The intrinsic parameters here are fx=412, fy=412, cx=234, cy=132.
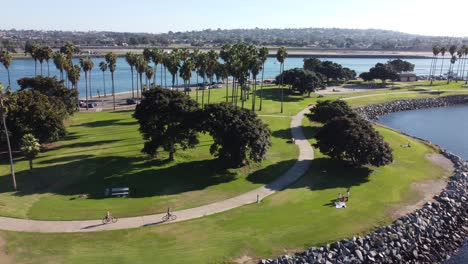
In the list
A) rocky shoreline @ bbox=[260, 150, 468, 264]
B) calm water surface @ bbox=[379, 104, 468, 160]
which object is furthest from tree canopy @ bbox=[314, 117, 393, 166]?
calm water surface @ bbox=[379, 104, 468, 160]

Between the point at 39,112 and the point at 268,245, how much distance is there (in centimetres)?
4189

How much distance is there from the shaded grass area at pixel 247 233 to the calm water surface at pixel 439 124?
1422 inches

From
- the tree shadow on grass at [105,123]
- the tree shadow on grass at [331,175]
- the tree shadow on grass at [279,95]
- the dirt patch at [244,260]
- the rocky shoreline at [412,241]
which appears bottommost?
the rocky shoreline at [412,241]

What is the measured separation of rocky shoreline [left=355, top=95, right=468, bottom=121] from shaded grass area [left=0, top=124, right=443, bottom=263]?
61.0m

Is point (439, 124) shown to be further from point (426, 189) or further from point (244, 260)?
point (244, 260)

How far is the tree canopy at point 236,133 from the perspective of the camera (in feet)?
181

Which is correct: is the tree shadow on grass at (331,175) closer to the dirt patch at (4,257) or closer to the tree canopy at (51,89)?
the dirt patch at (4,257)

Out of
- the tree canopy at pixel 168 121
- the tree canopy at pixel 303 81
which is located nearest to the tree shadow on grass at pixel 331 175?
the tree canopy at pixel 168 121

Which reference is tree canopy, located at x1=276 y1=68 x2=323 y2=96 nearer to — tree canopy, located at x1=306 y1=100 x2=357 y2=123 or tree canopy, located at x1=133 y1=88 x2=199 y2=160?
tree canopy, located at x1=306 y1=100 x2=357 y2=123

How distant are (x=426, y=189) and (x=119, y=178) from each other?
4068 cm

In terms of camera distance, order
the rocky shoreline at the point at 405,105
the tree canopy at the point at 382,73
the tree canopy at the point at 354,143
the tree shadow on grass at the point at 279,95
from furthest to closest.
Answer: the tree canopy at the point at 382,73 → the tree shadow on grass at the point at 279,95 → the rocky shoreline at the point at 405,105 → the tree canopy at the point at 354,143

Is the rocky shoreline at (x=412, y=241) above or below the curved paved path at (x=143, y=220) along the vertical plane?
below

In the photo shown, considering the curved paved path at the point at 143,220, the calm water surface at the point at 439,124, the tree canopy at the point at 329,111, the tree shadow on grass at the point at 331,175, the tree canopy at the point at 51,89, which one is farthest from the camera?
the calm water surface at the point at 439,124

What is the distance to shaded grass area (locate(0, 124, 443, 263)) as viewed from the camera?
36250 millimetres
